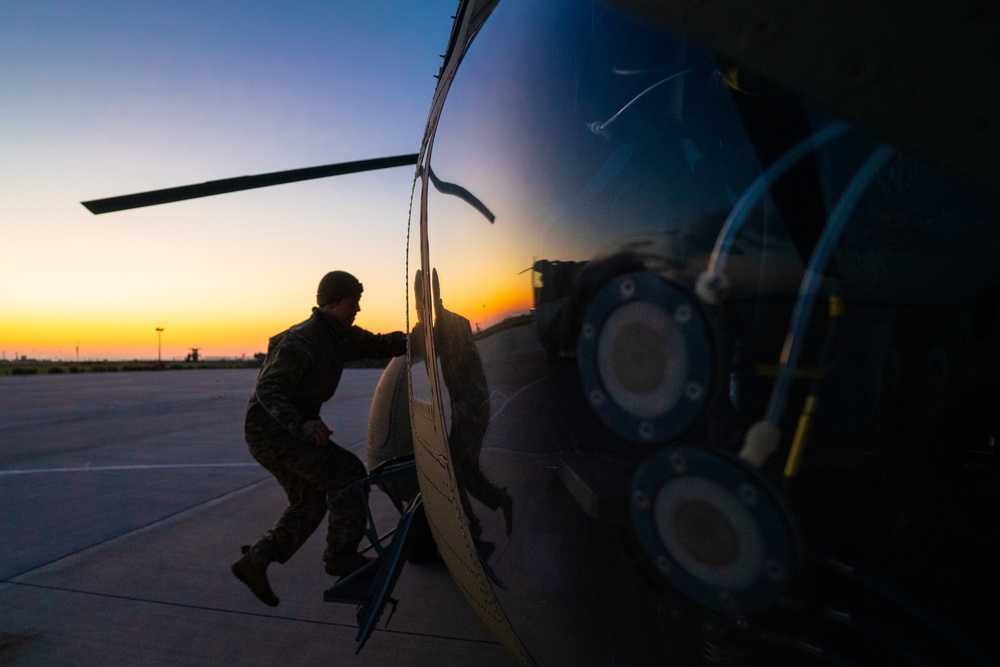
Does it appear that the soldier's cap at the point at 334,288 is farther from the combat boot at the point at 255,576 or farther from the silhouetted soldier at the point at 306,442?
the combat boot at the point at 255,576

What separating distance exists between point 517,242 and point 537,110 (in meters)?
0.31

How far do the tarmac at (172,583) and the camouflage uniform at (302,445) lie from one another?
0.41 meters

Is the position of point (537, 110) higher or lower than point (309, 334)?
higher

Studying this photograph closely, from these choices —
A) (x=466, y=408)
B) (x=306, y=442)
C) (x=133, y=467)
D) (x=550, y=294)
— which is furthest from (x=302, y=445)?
(x=133, y=467)

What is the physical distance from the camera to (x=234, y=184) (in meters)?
3.06

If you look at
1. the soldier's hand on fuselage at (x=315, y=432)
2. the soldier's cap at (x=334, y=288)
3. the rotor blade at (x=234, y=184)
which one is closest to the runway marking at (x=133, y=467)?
the soldier's cap at (x=334, y=288)

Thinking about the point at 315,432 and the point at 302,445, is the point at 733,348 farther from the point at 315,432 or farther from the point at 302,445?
the point at 302,445

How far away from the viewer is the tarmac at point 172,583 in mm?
3137

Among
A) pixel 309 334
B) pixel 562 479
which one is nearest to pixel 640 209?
pixel 562 479

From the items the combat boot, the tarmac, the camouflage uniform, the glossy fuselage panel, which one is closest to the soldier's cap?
the camouflage uniform

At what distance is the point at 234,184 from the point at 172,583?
2503 mm

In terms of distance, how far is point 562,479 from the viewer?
1.38m

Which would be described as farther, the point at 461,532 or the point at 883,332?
the point at 461,532

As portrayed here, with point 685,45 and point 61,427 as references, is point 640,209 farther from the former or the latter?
point 61,427
